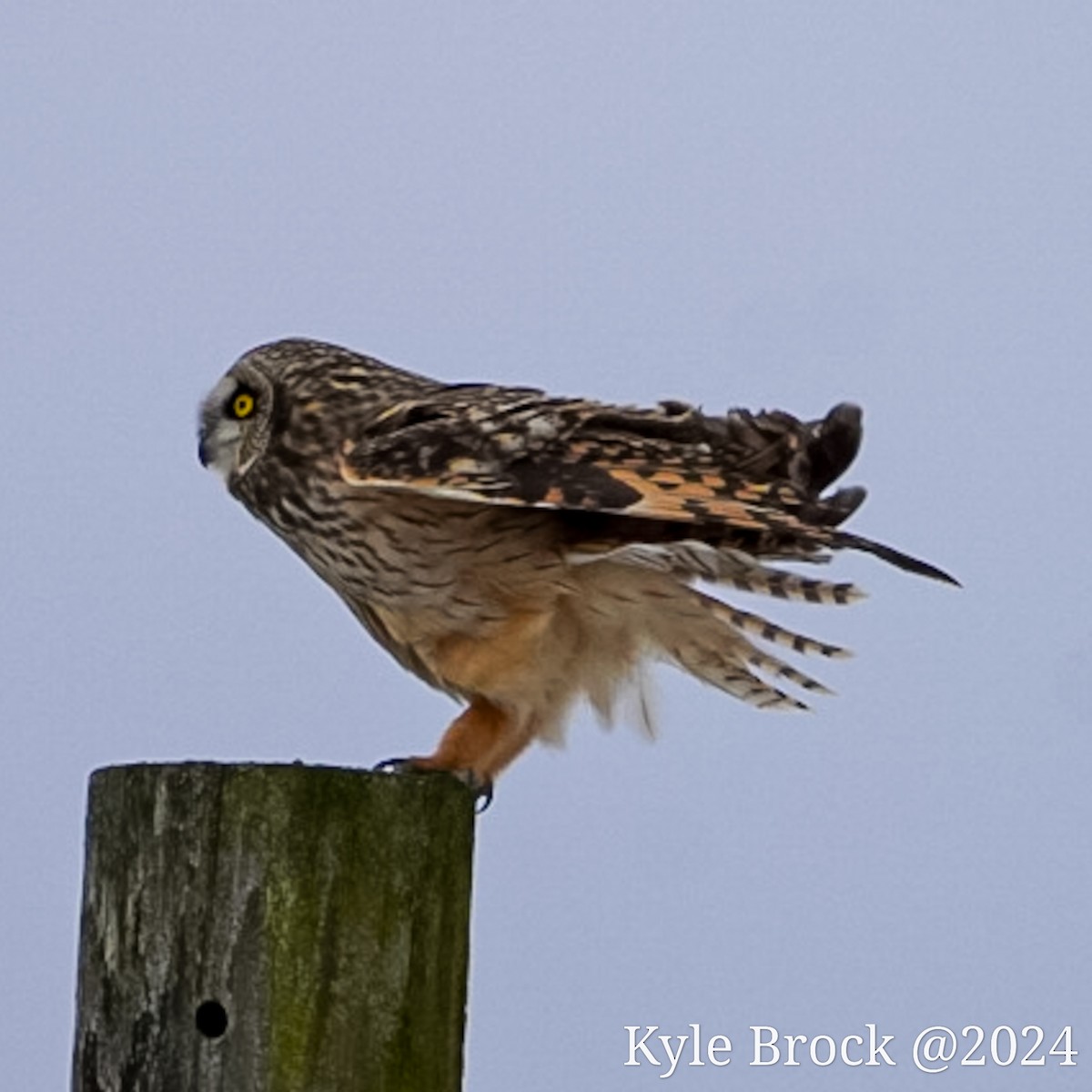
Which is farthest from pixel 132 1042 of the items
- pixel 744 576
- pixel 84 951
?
pixel 744 576

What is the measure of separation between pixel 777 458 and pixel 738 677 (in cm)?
64

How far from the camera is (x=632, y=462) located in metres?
4.21

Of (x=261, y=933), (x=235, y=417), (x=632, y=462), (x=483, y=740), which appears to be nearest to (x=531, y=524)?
(x=632, y=462)

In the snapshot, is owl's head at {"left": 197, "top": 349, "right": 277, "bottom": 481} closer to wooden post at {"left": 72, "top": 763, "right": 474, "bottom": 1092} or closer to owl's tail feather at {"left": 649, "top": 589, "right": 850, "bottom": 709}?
owl's tail feather at {"left": 649, "top": 589, "right": 850, "bottom": 709}

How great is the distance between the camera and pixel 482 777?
4.36 m

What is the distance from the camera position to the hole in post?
94.0 inches

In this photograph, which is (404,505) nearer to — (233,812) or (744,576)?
(744,576)

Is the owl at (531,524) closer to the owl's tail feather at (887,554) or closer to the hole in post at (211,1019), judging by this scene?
the owl's tail feather at (887,554)

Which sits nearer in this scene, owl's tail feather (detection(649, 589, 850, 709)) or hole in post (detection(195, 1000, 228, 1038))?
hole in post (detection(195, 1000, 228, 1038))

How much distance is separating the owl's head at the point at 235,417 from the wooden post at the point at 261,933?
2.25 metres

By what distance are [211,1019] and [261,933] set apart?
0.35 ft

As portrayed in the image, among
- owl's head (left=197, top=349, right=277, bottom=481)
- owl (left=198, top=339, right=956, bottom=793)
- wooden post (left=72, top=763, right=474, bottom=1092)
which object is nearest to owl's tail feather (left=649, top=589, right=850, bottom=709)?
owl (left=198, top=339, right=956, bottom=793)

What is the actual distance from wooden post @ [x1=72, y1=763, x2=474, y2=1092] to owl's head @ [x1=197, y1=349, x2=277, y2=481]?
225cm

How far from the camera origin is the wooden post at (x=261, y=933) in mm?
2385
